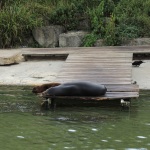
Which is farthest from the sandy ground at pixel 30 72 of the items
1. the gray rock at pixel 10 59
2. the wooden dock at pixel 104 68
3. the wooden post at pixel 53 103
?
the wooden post at pixel 53 103

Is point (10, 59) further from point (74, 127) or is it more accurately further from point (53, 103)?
point (74, 127)

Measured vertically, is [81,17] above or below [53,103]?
above

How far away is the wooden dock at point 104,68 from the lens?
10221 mm

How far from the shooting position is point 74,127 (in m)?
8.04

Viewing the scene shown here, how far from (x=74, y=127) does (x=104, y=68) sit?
16.2 ft

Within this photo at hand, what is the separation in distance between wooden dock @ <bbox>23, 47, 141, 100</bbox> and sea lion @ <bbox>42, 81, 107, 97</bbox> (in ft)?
0.43

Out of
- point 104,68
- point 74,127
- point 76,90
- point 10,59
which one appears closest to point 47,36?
point 10,59

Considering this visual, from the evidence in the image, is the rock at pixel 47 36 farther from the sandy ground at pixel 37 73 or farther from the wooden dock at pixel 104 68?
the sandy ground at pixel 37 73

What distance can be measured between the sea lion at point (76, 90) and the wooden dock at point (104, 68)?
0.13 metres

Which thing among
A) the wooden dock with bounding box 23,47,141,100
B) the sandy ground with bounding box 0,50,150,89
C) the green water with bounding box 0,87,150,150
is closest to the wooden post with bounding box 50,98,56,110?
the green water with bounding box 0,87,150,150

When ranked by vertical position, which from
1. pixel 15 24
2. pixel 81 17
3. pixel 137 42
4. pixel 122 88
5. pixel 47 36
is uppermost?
pixel 81 17

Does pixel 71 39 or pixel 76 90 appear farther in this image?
pixel 71 39

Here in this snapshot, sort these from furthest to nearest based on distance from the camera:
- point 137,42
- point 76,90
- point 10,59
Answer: point 137,42
point 10,59
point 76,90

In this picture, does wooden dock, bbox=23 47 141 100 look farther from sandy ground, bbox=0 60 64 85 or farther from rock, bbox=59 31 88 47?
rock, bbox=59 31 88 47
